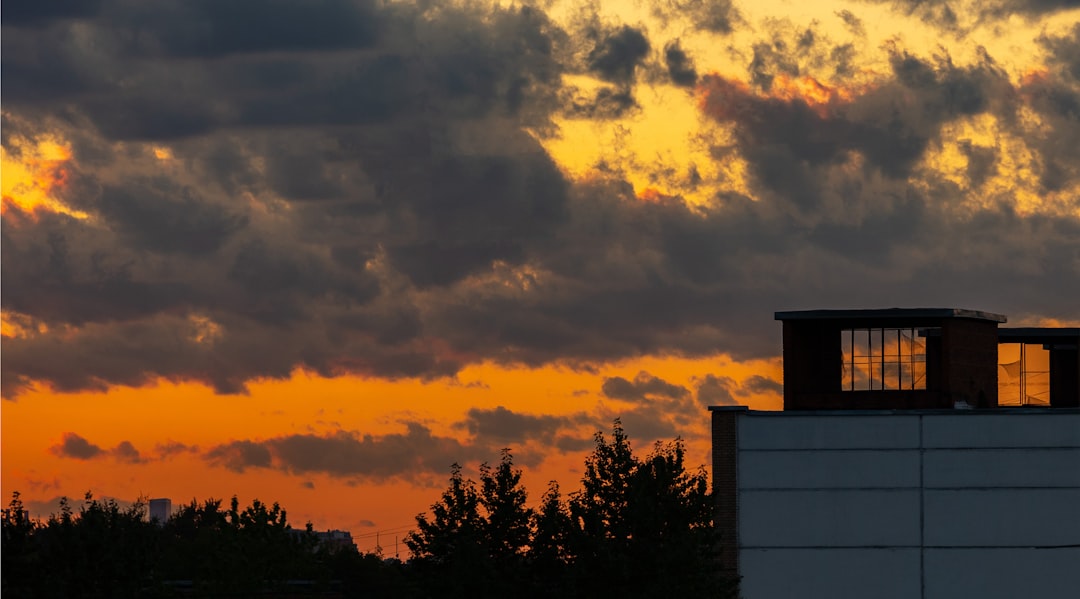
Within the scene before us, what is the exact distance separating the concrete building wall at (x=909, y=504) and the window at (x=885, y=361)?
447 cm

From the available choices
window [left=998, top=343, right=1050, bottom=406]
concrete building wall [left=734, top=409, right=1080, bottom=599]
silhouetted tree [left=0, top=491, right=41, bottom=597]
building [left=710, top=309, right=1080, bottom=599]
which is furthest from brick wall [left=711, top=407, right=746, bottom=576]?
silhouetted tree [left=0, top=491, right=41, bottom=597]

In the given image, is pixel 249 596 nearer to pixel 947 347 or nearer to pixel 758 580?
pixel 758 580

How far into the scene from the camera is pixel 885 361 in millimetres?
80562

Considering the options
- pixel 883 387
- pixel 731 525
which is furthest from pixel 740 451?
pixel 883 387

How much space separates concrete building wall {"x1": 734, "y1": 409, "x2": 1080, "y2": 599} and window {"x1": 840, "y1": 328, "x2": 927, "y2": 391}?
4.47 metres

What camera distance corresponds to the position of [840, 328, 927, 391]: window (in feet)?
263

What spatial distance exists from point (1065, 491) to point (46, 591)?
149ft

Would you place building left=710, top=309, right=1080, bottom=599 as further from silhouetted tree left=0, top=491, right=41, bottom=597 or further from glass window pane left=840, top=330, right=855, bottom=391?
silhouetted tree left=0, top=491, right=41, bottom=597

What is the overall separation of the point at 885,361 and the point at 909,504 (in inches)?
317

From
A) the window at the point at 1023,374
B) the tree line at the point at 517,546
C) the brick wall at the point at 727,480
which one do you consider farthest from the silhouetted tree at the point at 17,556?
the window at the point at 1023,374

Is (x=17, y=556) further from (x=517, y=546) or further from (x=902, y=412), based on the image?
(x=902, y=412)

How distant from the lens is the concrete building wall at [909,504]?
7512 centimetres

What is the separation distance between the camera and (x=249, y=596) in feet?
341

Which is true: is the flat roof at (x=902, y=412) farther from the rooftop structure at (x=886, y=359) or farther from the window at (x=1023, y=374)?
the window at (x=1023, y=374)
